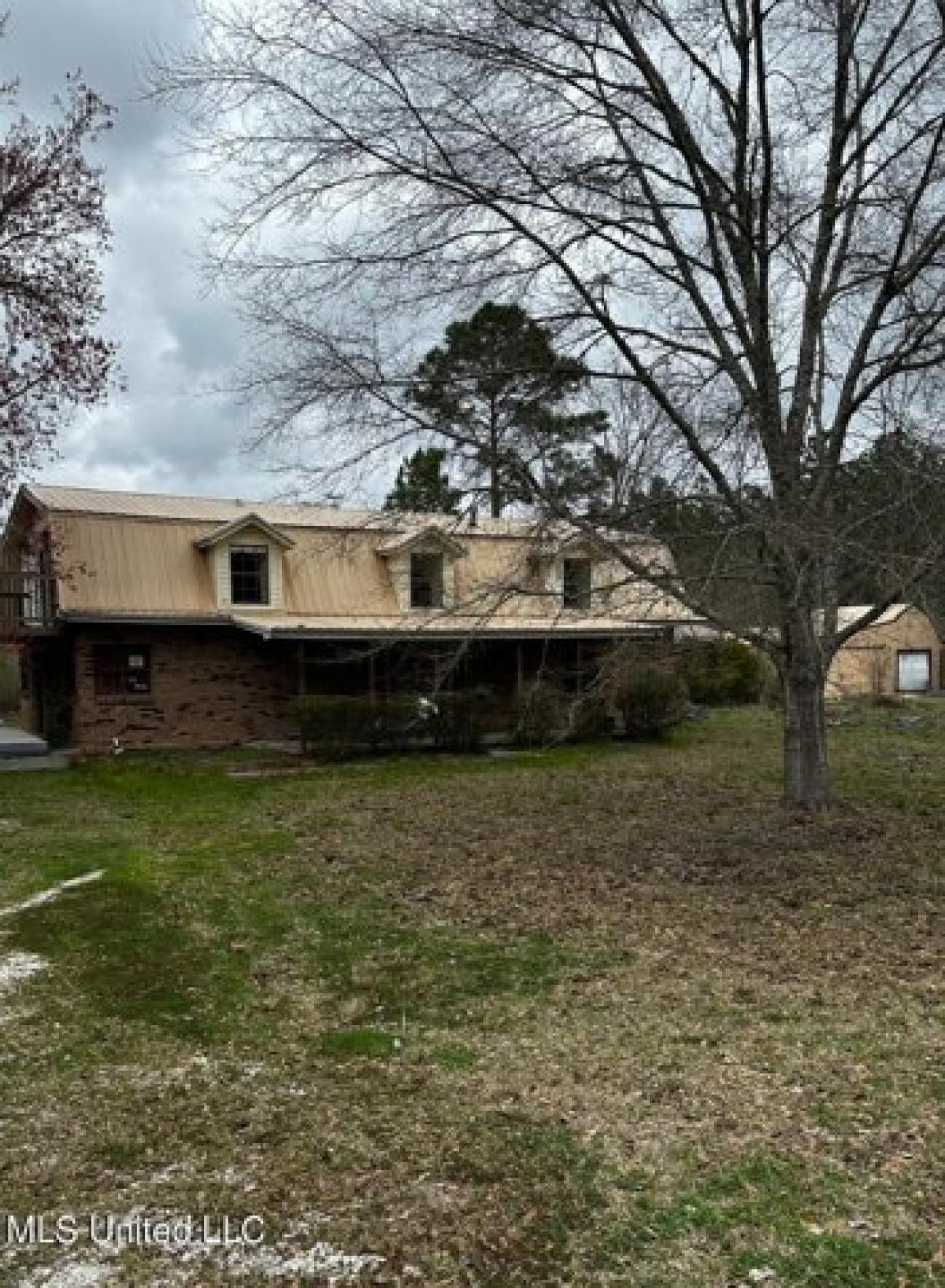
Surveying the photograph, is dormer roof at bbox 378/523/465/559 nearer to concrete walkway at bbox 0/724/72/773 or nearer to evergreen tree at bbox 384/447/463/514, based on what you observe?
concrete walkway at bbox 0/724/72/773

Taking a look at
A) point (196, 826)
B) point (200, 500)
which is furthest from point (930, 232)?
point (200, 500)

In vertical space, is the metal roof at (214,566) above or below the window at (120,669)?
above

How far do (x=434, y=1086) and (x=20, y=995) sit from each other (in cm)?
274

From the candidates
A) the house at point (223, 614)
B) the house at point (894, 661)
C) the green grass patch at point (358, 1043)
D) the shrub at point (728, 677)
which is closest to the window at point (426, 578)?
the house at point (223, 614)

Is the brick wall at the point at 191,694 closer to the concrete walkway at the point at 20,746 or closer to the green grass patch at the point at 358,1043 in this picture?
the concrete walkway at the point at 20,746

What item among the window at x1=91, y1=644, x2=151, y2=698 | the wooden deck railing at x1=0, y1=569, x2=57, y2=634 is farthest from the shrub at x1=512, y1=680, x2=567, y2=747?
the wooden deck railing at x1=0, y1=569, x2=57, y2=634

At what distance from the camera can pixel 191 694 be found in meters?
18.7

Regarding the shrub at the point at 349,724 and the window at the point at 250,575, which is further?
the window at the point at 250,575

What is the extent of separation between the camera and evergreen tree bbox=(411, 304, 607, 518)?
30.7 ft

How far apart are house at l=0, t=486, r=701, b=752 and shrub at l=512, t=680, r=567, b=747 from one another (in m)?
0.92

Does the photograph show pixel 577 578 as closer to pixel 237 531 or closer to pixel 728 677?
pixel 237 531

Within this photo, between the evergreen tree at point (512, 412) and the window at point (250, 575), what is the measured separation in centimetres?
932

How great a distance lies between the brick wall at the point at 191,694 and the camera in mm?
17812

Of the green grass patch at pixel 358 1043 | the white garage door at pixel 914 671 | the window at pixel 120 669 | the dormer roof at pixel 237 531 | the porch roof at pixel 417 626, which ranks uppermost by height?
the dormer roof at pixel 237 531
